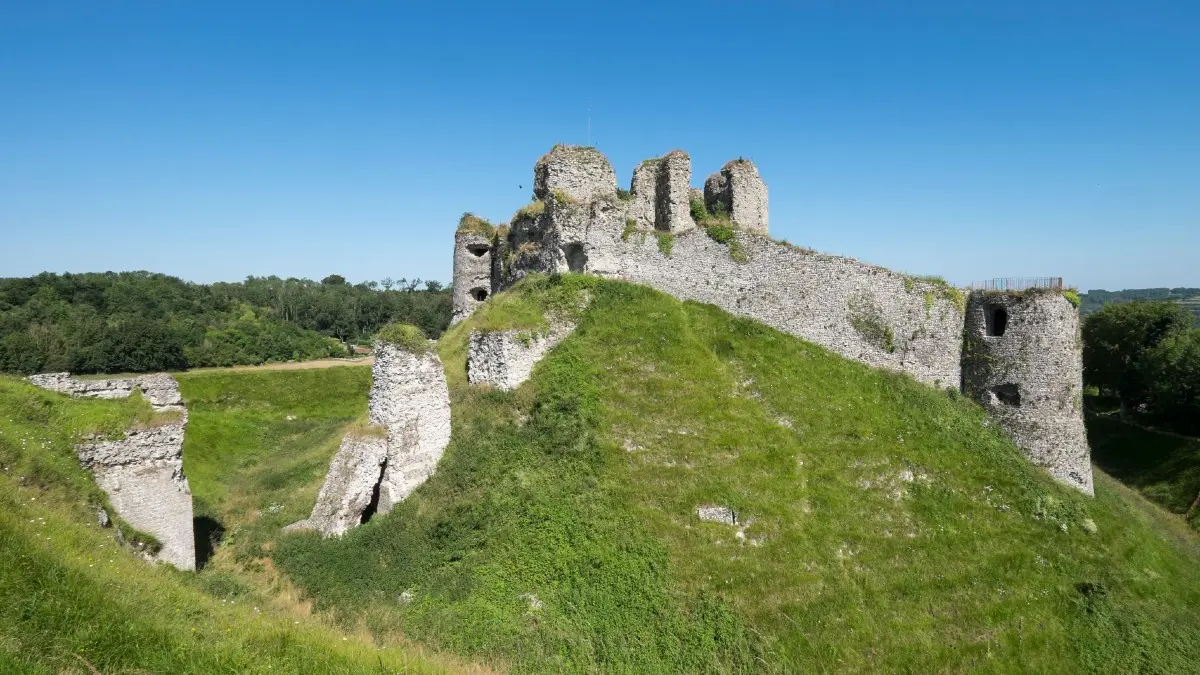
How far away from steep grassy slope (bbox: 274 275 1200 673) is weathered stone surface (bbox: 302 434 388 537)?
65 centimetres

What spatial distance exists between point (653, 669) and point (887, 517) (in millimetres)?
8235

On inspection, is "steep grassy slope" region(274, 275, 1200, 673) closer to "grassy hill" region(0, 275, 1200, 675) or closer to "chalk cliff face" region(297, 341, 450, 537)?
"grassy hill" region(0, 275, 1200, 675)

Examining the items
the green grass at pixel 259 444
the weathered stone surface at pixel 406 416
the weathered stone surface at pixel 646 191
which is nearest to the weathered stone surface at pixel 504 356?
the weathered stone surface at pixel 406 416

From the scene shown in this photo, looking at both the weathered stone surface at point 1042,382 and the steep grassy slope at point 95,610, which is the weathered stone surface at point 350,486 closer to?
the steep grassy slope at point 95,610

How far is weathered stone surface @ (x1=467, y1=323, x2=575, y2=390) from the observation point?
18.2m

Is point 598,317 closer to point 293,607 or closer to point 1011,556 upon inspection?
point 293,607

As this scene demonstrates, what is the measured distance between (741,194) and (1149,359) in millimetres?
32283

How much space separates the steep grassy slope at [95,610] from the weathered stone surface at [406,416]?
499cm

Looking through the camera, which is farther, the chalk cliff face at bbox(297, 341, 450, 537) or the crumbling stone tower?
the crumbling stone tower

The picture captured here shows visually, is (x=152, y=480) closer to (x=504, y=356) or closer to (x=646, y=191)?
(x=504, y=356)

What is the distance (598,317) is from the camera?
20109 millimetres

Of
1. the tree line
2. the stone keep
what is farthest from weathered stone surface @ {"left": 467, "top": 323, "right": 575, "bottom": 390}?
the tree line

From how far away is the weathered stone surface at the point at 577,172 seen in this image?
21953mm

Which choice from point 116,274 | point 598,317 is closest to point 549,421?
point 598,317
